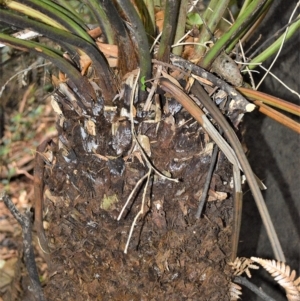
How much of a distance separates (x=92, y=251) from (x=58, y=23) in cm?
30

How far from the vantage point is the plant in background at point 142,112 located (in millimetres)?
534

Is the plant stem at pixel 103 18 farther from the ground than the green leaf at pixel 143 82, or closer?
farther from the ground

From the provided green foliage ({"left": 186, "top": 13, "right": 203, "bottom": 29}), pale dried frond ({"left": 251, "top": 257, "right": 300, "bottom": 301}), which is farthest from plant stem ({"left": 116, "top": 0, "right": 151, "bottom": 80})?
pale dried frond ({"left": 251, "top": 257, "right": 300, "bottom": 301})

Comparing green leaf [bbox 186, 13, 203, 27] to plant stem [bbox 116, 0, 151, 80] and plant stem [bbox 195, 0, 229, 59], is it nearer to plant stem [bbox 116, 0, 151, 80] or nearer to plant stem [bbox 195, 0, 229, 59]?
plant stem [bbox 195, 0, 229, 59]

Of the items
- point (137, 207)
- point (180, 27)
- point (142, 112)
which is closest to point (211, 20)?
point (180, 27)

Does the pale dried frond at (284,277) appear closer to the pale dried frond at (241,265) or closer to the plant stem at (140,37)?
the pale dried frond at (241,265)

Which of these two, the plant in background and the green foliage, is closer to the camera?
the plant in background

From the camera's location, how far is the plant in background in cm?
53

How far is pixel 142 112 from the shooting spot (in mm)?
560

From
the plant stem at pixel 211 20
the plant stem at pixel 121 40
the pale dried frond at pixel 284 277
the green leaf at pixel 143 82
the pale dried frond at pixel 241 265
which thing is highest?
the plant stem at pixel 211 20

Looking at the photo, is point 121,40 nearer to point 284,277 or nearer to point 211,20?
point 211,20

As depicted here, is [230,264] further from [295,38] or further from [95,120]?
[295,38]

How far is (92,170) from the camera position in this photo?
1.93ft

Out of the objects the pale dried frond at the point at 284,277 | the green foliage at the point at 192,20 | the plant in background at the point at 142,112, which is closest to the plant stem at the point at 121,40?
the plant in background at the point at 142,112
